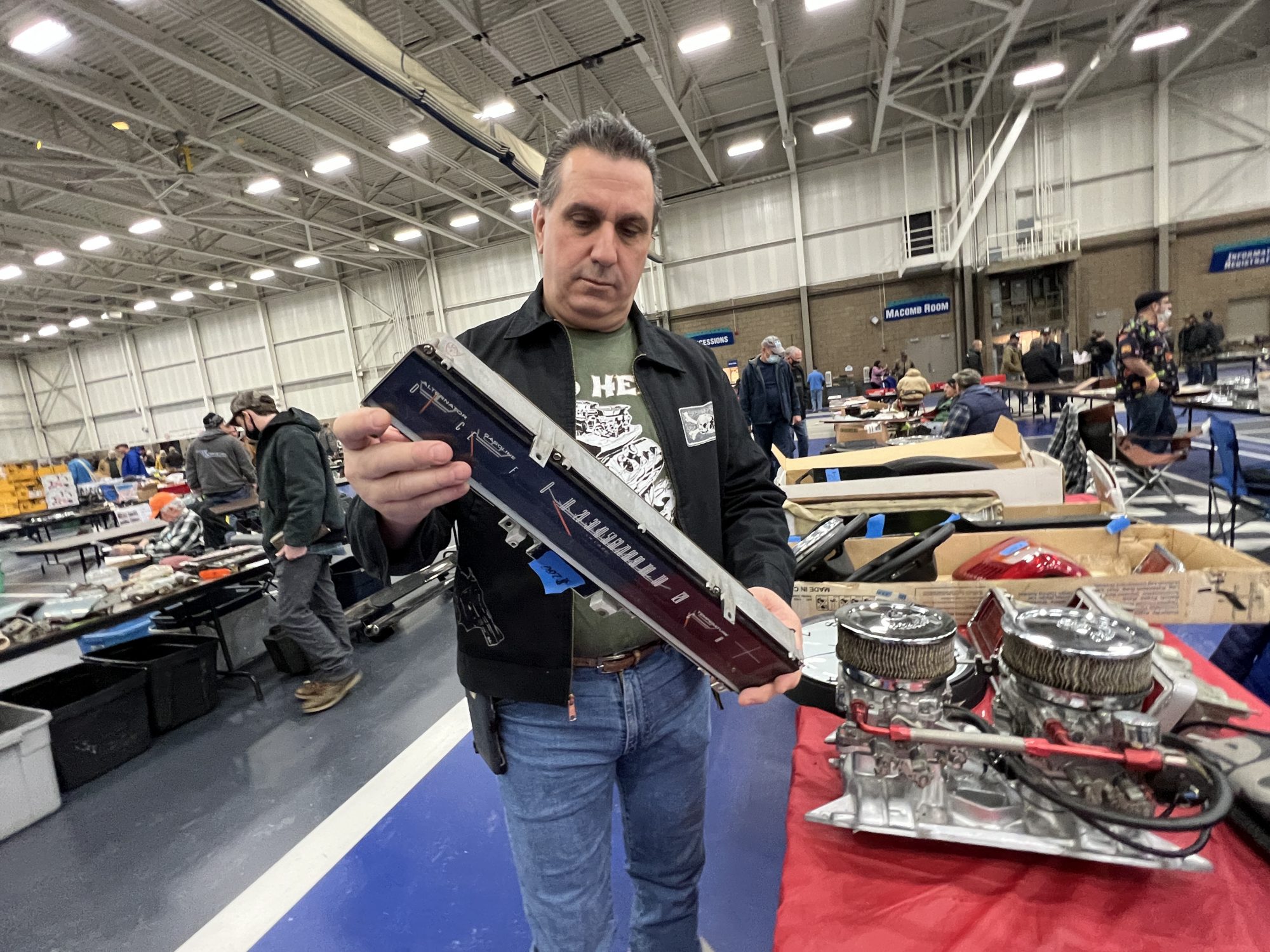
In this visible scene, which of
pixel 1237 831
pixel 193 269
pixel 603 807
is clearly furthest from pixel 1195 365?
pixel 193 269

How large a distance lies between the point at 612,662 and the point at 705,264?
14775 millimetres

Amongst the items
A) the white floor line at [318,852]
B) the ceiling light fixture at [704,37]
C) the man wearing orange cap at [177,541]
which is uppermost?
the ceiling light fixture at [704,37]

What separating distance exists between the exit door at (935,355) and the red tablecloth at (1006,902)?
14.1m

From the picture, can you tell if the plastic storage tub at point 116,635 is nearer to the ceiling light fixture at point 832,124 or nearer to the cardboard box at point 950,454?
the cardboard box at point 950,454

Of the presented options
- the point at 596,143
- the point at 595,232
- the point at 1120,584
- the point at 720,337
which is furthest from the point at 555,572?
the point at 720,337

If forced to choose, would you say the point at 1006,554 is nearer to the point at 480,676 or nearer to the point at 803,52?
the point at 480,676

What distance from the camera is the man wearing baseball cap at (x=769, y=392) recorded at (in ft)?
18.6

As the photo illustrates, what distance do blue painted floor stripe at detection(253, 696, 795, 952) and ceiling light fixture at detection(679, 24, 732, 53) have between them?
8.50 metres

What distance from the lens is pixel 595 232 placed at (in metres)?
0.88

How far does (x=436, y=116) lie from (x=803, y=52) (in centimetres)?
667

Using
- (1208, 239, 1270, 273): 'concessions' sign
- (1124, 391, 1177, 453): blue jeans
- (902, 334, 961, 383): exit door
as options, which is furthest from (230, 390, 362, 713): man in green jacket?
(1208, 239, 1270, 273): 'concessions' sign

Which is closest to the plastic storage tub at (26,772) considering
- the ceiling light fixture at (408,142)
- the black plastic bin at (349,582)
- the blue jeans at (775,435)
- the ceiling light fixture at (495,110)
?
the black plastic bin at (349,582)

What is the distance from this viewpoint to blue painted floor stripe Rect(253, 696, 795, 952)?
1.49m

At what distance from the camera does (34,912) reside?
1.79 metres
